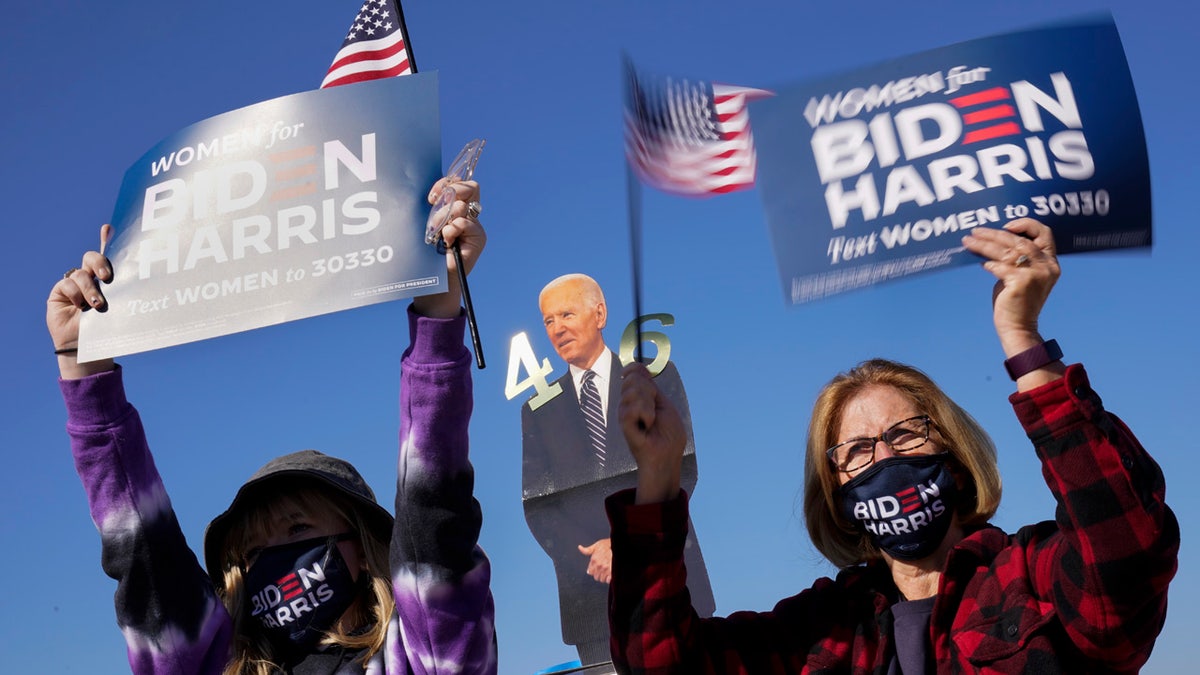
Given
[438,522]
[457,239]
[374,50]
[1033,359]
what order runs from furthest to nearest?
[374,50]
[457,239]
[438,522]
[1033,359]

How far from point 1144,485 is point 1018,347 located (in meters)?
0.53

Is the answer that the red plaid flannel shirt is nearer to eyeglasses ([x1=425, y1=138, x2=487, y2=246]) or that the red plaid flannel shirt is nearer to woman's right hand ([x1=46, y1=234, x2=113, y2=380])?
eyeglasses ([x1=425, y1=138, x2=487, y2=246])

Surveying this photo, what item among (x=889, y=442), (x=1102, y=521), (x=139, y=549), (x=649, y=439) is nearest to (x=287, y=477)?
(x=139, y=549)

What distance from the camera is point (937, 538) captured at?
426 cm

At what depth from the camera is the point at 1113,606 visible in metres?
3.62

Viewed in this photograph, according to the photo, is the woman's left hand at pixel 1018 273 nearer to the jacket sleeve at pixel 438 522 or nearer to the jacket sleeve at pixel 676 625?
the jacket sleeve at pixel 676 625

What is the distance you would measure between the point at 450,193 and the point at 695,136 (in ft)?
3.38

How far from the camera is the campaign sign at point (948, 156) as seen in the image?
14.0ft

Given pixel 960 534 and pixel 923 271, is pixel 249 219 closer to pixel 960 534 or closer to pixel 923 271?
pixel 923 271

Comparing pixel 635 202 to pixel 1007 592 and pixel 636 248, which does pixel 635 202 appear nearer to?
pixel 636 248

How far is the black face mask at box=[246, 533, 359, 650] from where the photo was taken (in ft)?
15.5

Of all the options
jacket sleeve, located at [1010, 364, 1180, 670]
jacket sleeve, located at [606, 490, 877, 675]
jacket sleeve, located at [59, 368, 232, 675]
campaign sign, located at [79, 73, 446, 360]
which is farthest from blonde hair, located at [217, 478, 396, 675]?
jacket sleeve, located at [1010, 364, 1180, 670]

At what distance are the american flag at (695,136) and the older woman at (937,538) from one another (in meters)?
0.93

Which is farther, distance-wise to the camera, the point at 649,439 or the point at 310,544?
the point at 310,544
